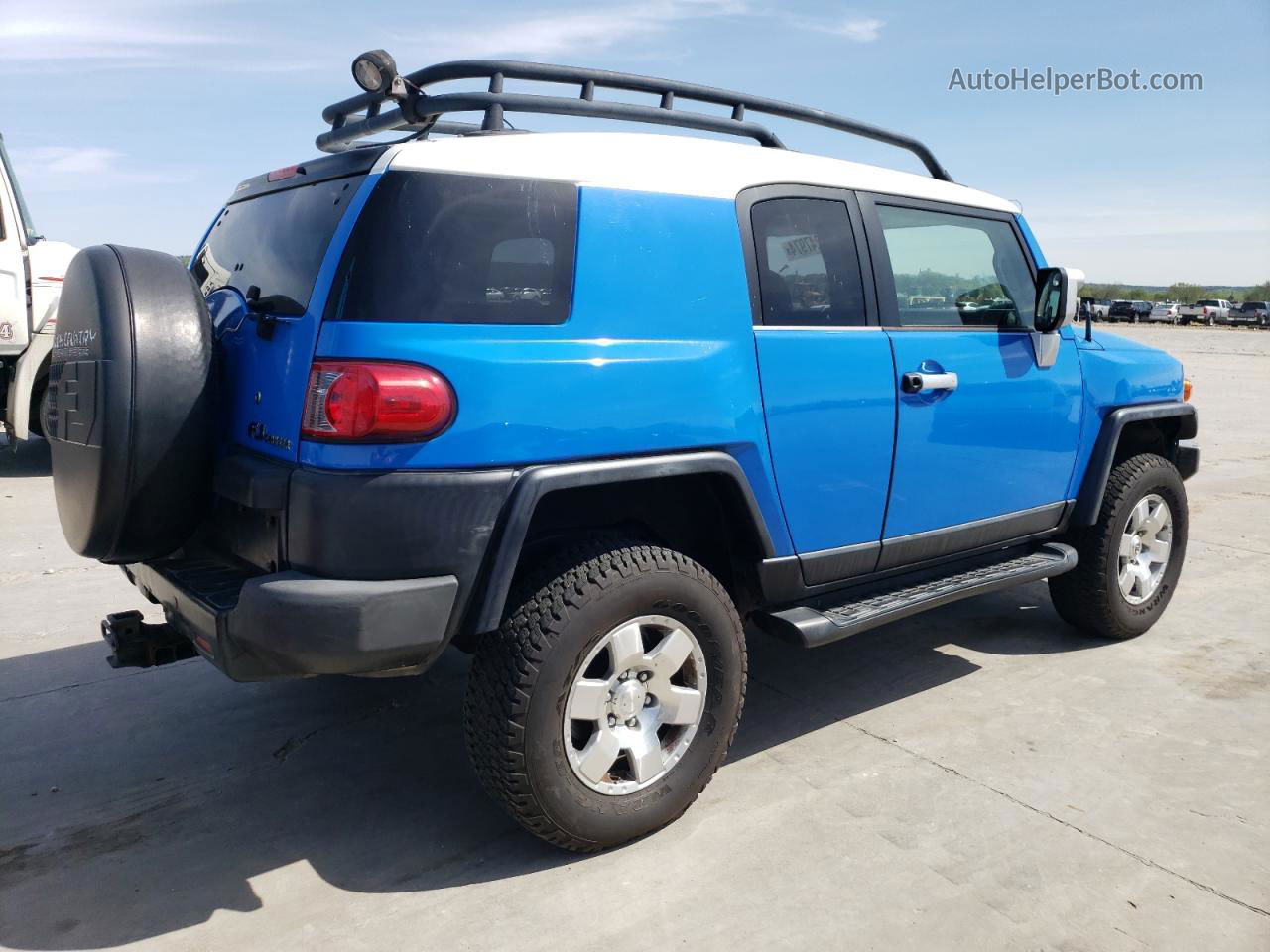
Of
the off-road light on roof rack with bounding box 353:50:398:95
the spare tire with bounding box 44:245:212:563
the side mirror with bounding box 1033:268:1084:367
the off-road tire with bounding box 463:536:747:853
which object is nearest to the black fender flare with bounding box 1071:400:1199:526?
the side mirror with bounding box 1033:268:1084:367

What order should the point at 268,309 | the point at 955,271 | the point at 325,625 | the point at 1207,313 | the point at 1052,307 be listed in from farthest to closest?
the point at 1207,313 → the point at 1052,307 → the point at 955,271 → the point at 268,309 → the point at 325,625

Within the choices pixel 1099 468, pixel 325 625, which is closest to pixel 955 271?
pixel 1099 468

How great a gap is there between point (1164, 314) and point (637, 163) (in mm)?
65265

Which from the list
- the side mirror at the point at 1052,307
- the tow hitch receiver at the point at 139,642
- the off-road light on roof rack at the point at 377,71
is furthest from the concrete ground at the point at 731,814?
the off-road light on roof rack at the point at 377,71

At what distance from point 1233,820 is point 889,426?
61.9 inches

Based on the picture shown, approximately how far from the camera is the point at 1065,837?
2.92m

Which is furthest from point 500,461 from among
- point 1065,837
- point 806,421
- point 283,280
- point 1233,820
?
point 1233,820

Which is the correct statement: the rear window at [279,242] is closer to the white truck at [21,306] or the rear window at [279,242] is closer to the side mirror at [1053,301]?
the side mirror at [1053,301]

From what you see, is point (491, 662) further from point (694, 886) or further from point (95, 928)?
point (95, 928)

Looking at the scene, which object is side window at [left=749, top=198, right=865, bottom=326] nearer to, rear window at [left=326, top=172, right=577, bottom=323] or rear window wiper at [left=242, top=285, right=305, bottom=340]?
rear window at [left=326, top=172, right=577, bottom=323]

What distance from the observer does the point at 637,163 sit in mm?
2900

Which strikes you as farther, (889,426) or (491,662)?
(889,426)

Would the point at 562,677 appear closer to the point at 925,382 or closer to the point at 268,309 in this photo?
the point at 268,309

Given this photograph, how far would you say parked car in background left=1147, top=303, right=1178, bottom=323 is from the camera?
188 feet
